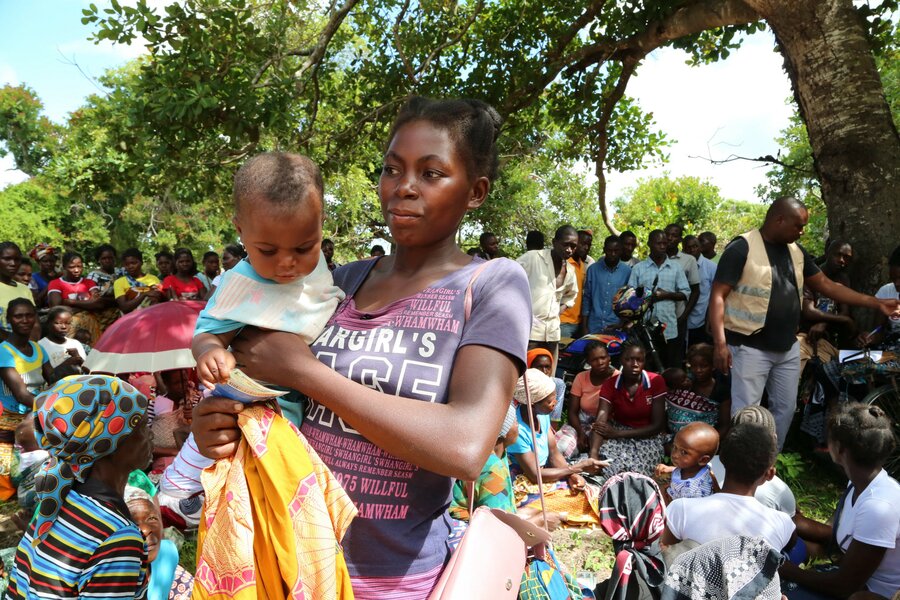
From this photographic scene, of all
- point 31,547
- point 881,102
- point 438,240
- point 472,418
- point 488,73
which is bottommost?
point 31,547

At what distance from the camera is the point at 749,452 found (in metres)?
2.97

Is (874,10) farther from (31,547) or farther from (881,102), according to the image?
(31,547)

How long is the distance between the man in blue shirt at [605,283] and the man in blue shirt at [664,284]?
0.37 meters

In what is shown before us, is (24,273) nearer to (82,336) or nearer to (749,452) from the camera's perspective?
(82,336)

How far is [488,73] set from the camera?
8.57 metres

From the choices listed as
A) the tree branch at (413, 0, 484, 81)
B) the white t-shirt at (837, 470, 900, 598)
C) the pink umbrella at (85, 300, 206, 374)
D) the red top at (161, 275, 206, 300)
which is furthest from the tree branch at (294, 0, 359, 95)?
the white t-shirt at (837, 470, 900, 598)

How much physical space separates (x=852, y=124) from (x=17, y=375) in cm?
725

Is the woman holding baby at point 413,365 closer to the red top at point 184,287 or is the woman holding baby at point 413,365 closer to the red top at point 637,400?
the red top at point 637,400

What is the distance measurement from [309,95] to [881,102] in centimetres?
642

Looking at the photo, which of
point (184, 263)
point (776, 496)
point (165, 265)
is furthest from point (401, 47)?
point (776, 496)

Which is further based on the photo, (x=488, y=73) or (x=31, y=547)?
(x=488, y=73)

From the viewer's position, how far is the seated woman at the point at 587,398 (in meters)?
6.12

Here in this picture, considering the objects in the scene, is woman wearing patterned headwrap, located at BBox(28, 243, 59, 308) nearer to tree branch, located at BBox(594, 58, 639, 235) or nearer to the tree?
the tree

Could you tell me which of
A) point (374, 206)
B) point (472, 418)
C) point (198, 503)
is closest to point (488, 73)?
point (198, 503)
